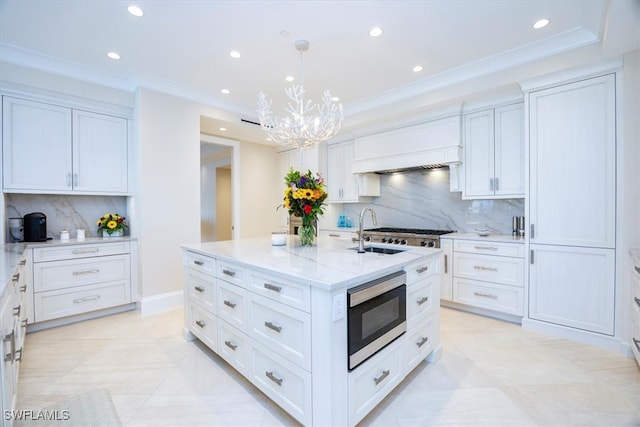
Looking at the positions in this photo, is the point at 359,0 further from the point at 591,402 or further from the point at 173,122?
the point at 591,402

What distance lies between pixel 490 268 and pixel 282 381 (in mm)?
2625

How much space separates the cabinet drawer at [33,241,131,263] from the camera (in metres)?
2.97

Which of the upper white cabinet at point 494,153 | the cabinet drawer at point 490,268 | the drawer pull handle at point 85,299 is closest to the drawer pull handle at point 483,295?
the cabinet drawer at point 490,268

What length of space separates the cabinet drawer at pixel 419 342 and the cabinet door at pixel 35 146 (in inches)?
152

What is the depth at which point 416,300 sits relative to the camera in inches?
80.9

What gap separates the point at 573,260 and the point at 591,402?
4.24ft

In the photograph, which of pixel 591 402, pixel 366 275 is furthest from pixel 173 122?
pixel 591 402

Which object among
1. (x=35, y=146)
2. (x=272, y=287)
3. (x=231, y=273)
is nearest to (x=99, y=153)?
(x=35, y=146)

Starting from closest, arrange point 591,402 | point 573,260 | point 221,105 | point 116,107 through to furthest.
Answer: point 591,402 < point 573,260 < point 116,107 < point 221,105

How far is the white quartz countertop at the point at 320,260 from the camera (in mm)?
1520

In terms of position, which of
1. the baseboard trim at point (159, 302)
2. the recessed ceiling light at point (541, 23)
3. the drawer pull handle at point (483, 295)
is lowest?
the baseboard trim at point (159, 302)

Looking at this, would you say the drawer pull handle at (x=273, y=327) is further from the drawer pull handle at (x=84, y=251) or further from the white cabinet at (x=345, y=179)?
the white cabinet at (x=345, y=179)

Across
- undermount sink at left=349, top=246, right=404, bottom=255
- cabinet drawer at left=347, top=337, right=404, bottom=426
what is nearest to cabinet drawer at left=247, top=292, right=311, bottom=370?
cabinet drawer at left=347, top=337, right=404, bottom=426

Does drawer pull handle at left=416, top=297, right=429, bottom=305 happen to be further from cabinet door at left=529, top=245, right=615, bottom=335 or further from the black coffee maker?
the black coffee maker
